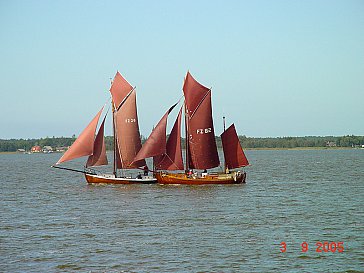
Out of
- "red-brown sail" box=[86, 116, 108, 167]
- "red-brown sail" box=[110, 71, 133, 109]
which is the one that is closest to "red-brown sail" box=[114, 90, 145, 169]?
"red-brown sail" box=[110, 71, 133, 109]

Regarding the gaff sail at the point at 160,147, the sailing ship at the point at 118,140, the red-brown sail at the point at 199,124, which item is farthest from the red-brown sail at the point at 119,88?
the red-brown sail at the point at 199,124

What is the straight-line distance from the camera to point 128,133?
57781mm

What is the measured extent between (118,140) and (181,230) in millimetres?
26192

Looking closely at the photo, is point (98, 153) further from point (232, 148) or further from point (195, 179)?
point (232, 148)

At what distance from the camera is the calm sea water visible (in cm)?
2498

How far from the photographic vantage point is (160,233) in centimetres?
3127

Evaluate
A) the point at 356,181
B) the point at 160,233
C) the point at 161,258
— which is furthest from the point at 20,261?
the point at 356,181

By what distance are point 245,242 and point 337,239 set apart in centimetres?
411

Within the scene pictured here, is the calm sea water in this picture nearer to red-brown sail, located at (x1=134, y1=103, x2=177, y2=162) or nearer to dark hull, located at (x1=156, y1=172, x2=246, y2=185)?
dark hull, located at (x1=156, y1=172, x2=246, y2=185)

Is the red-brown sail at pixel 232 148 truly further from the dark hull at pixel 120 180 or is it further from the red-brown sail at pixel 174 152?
the dark hull at pixel 120 180

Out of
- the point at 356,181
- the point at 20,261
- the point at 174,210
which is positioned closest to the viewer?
the point at 20,261

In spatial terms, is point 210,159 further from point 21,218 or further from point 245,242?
point 245,242
